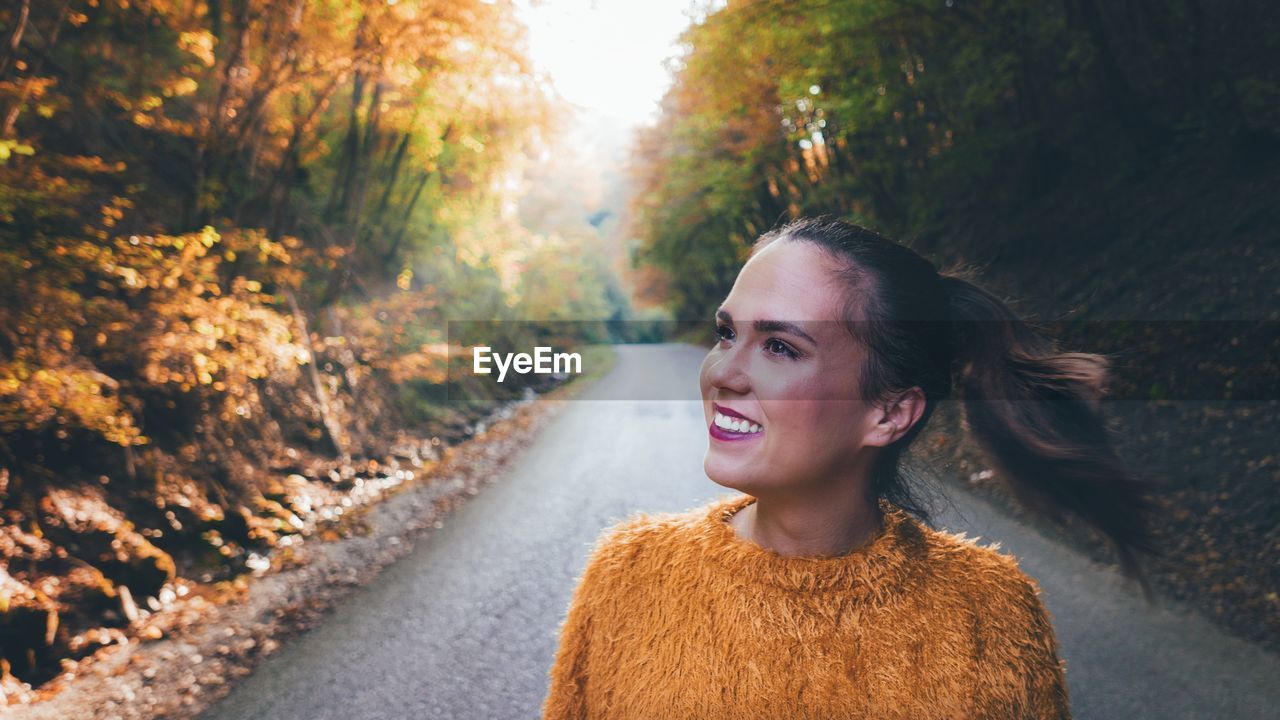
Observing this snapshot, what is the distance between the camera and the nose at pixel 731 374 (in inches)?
43.3

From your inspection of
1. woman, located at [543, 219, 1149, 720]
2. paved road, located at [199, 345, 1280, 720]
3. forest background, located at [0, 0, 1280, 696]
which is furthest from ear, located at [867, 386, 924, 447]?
paved road, located at [199, 345, 1280, 720]

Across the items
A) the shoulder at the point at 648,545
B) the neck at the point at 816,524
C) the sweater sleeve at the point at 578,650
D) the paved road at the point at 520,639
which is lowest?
the paved road at the point at 520,639

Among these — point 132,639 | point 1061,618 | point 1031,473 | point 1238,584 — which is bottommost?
point 132,639

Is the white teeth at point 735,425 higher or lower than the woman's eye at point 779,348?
lower

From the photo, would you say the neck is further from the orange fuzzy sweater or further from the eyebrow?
the eyebrow

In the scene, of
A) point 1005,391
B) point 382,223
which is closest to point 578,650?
point 1005,391

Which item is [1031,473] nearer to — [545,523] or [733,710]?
[733,710]

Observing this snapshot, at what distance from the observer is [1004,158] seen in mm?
8281

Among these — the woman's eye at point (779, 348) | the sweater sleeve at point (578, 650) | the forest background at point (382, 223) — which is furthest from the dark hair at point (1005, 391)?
the sweater sleeve at point (578, 650)

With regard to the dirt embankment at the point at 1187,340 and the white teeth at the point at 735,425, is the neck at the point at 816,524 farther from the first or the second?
the dirt embankment at the point at 1187,340

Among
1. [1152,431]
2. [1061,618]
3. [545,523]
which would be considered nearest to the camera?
[1061,618]

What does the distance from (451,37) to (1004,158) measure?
6895mm

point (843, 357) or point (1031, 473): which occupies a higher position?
point (843, 357)

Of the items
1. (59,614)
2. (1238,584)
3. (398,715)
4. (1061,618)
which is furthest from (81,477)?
(1238,584)
